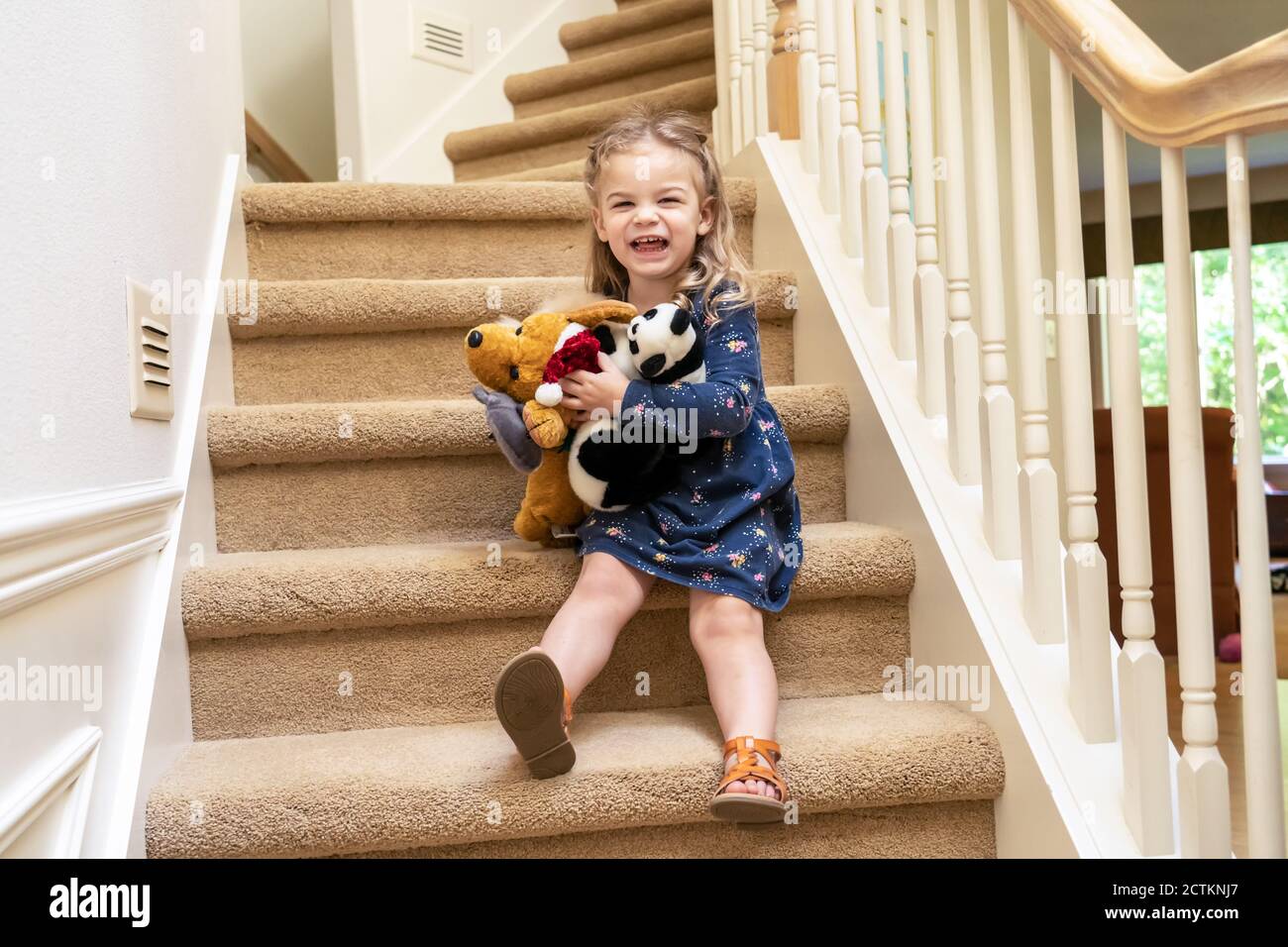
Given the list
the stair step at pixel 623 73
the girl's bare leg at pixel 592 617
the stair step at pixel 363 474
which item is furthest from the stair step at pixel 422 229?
the stair step at pixel 623 73

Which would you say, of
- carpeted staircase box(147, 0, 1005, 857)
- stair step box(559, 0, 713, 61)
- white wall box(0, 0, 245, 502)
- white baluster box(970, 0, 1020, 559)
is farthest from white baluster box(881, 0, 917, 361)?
stair step box(559, 0, 713, 61)

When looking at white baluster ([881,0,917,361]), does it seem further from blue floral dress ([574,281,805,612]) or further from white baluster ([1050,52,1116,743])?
white baluster ([1050,52,1116,743])

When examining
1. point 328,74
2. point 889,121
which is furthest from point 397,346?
point 328,74

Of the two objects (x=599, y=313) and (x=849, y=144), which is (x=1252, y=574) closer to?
(x=599, y=313)

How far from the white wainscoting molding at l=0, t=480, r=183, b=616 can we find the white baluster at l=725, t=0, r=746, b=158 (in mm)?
1433

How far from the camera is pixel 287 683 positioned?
121 cm

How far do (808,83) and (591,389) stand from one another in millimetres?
908

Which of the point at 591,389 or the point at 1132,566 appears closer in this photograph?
the point at 1132,566

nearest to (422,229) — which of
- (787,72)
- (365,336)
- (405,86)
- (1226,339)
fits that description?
(365,336)

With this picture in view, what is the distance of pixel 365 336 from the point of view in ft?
5.32

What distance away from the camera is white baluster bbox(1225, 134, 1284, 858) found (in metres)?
0.79

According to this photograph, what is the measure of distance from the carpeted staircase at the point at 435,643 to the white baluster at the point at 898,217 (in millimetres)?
131
